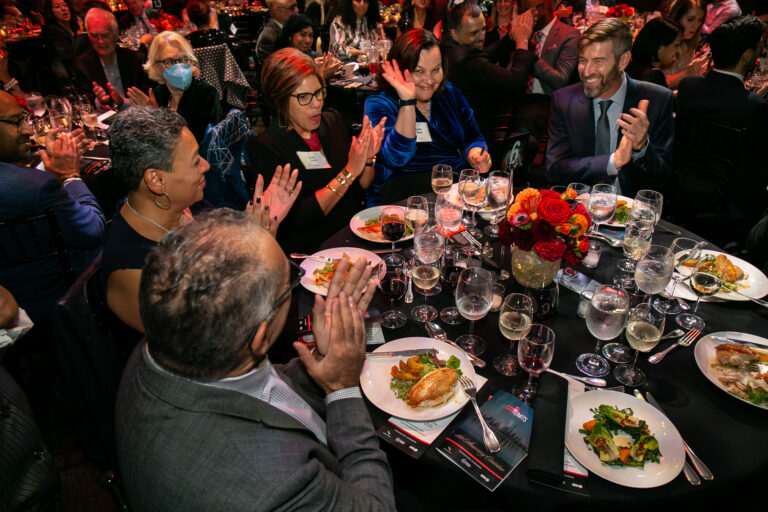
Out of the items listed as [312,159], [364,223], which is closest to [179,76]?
[312,159]

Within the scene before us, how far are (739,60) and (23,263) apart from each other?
478 centimetres

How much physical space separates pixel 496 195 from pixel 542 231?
678mm

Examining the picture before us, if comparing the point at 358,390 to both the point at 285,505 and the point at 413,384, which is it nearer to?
the point at 413,384

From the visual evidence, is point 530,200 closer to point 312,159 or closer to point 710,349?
point 710,349

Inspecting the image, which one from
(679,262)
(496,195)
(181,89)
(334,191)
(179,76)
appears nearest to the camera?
(679,262)

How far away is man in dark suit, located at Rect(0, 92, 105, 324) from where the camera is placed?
2.13 meters

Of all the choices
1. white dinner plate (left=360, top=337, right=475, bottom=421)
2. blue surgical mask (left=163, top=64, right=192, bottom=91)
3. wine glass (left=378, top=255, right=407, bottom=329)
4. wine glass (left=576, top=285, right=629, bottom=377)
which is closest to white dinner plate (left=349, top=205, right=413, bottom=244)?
wine glass (left=378, top=255, right=407, bottom=329)

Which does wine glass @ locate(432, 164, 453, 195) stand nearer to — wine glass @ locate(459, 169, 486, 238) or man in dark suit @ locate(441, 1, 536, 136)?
wine glass @ locate(459, 169, 486, 238)

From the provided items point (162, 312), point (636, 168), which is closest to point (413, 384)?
point (162, 312)

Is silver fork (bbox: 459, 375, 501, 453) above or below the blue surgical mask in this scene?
below

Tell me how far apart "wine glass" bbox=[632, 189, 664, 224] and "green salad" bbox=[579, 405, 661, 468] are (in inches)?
46.9

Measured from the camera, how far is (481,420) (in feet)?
4.16

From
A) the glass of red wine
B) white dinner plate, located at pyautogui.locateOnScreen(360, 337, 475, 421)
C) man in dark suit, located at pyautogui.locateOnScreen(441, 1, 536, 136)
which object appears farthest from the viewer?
man in dark suit, located at pyautogui.locateOnScreen(441, 1, 536, 136)

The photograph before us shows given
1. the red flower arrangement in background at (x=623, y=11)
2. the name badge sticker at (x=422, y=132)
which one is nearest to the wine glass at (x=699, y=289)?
the name badge sticker at (x=422, y=132)
